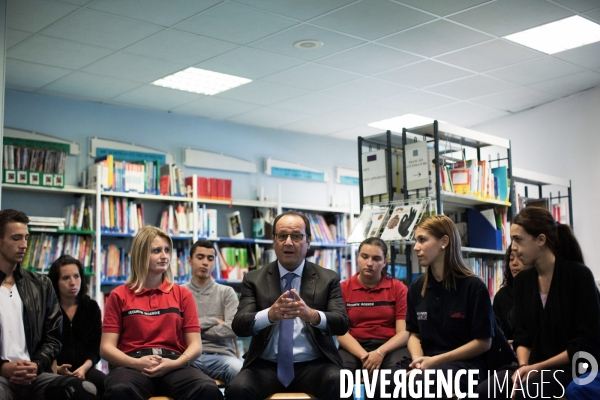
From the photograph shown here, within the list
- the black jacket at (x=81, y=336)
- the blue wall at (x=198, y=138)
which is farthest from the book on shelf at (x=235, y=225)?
the black jacket at (x=81, y=336)

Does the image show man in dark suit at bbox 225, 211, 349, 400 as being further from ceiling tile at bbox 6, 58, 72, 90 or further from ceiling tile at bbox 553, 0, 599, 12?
ceiling tile at bbox 6, 58, 72, 90

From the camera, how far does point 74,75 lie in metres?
6.58

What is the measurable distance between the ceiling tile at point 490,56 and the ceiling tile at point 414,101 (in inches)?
35.4

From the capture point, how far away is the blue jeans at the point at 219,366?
458 cm

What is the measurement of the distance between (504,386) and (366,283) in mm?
1497

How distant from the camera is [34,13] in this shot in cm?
516

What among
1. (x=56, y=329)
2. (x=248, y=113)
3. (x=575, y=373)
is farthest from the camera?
(x=248, y=113)

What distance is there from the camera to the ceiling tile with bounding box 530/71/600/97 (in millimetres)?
7191

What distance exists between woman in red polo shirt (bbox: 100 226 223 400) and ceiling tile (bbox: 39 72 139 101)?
3.43 m

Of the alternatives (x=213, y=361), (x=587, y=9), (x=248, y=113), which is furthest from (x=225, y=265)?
A: (x=587, y=9)

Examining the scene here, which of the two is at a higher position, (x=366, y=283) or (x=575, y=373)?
(x=366, y=283)

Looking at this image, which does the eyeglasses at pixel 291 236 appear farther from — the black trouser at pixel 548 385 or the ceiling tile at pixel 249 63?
the ceiling tile at pixel 249 63

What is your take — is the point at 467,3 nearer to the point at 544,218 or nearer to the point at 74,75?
the point at 544,218

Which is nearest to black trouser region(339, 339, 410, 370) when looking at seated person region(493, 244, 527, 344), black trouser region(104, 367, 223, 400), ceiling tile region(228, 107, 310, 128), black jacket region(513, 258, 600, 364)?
seated person region(493, 244, 527, 344)
